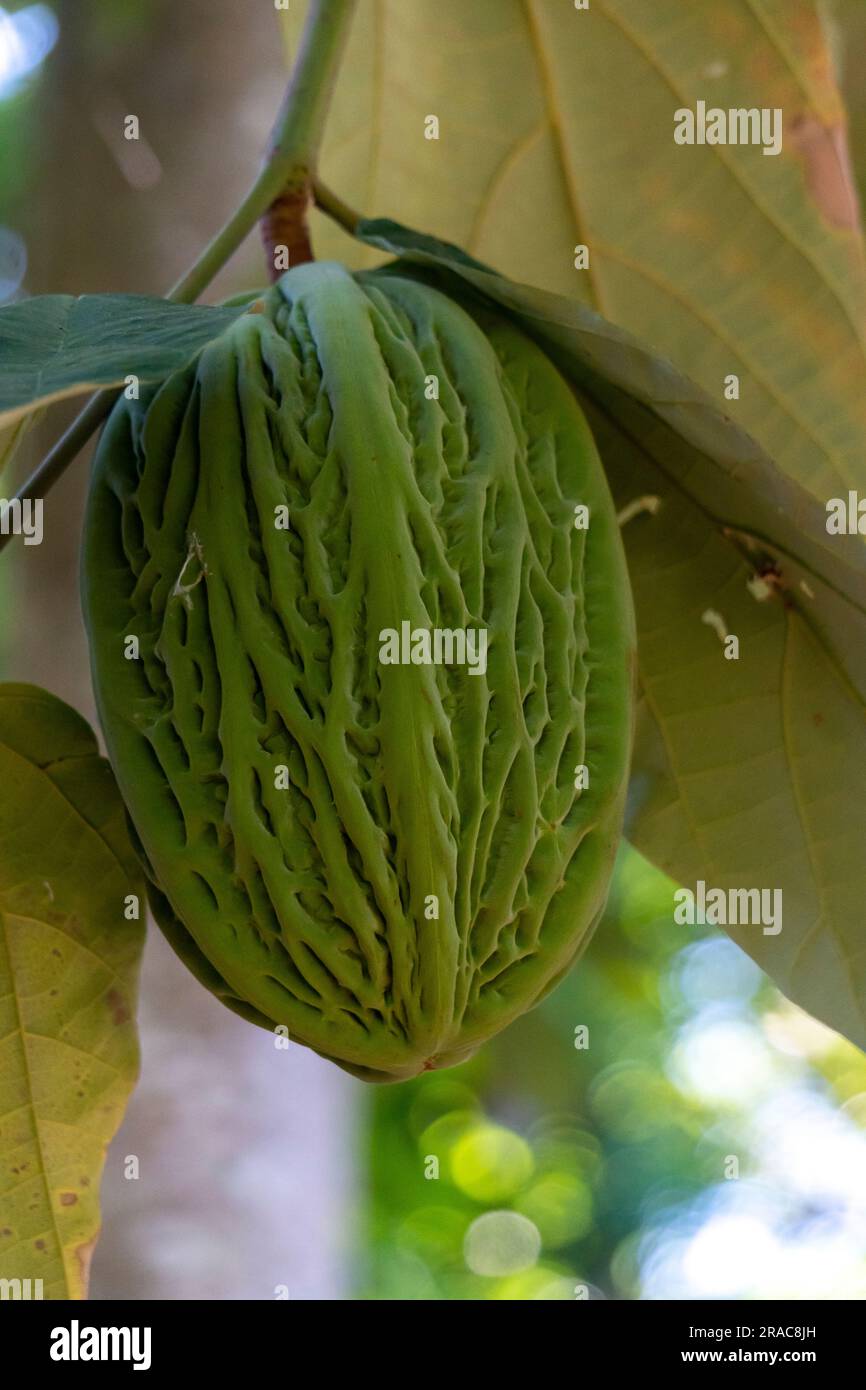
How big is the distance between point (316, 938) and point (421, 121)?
16.2 inches

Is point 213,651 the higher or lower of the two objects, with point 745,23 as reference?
lower

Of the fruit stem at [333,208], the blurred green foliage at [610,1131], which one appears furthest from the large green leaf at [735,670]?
the blurred green foliage at [610,1131]

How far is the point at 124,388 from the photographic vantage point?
1.32 feet

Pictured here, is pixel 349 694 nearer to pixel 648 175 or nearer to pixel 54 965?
pixel 54 965

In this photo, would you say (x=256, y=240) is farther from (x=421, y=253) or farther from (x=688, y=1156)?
(x=688, y=1156)

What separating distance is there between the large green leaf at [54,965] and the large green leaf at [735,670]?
18 cm

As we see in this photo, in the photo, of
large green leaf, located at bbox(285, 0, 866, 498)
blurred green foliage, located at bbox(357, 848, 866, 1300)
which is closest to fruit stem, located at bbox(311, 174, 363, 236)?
large green leaf, located at bbox(285, 0, 866, 498)

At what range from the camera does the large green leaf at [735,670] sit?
403 mm

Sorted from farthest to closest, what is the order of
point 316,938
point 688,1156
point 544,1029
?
point 688,1156, point 544,1029, point 316,938

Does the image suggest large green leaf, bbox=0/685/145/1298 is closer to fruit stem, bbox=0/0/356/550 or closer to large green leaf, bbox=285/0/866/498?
fruit stem, bbox=0/0/356/550

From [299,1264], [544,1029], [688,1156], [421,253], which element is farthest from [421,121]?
[688,1156]

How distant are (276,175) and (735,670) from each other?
0.73ft

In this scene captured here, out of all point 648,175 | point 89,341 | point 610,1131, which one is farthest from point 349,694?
point 610,1131

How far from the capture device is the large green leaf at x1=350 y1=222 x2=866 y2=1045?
1.32ft
